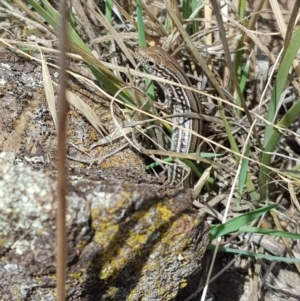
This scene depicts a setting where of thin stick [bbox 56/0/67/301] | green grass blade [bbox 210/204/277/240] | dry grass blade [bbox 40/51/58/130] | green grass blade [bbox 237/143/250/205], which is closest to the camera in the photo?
thin stick [bbox 56/0/67/301]

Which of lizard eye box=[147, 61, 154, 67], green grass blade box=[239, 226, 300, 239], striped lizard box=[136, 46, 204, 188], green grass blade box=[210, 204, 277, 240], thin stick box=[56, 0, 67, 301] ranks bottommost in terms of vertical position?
green grass blade box=[239, 226, 300, 239]

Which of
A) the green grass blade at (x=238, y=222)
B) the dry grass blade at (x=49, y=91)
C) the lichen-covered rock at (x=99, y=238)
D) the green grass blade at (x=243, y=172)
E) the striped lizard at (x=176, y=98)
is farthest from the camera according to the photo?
the striped lizard at (x=176, y=98)

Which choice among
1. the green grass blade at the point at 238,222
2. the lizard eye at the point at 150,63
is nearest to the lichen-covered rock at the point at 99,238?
the green grass blade at the point at 238,222

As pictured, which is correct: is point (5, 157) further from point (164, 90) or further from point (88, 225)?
point (164, 90)

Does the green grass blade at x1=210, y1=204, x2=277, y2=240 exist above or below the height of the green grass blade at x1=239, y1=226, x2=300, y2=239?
above

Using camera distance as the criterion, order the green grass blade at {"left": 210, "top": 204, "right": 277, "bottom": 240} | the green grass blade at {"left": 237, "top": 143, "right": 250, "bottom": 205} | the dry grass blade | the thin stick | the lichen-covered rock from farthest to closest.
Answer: the green grass blade at {"left": 237, "top": 143, "right": 250, "bottom": 205} → the dry grass blade → the green grass blade at {"left": 210, "top": 204, "right": 277, "bottom": 240} → the lichen-covered rock → the thin stick

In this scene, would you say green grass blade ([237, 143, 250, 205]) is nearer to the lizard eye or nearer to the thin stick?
the lizard eye

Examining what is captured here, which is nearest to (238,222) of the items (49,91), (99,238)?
(99,238)

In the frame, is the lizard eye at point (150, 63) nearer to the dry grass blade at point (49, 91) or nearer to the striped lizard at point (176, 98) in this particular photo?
the striped lizard at point (176, 98)

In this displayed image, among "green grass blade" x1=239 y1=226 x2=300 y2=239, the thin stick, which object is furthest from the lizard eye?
the thin stick

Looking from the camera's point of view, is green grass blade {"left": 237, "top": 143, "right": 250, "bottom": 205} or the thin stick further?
green grass blade {"left": 237, "top": 143, "right": 250, "bottom": 205}

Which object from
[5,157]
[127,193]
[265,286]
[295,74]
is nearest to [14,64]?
[5,157]
